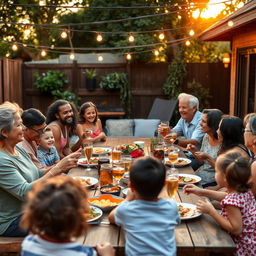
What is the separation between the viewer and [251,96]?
6684 millimetres

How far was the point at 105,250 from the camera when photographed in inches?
67.6

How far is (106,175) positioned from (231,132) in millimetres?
1084

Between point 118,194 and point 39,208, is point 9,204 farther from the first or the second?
point 39,208

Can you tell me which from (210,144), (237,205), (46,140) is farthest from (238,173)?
(46,140)

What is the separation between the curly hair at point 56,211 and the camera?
4.44 ft

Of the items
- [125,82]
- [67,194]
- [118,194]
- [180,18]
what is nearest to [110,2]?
[180,18]

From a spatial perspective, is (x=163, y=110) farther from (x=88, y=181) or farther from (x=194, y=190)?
(x=194, y=190)

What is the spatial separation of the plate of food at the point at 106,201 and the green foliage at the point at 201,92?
805 centimetres

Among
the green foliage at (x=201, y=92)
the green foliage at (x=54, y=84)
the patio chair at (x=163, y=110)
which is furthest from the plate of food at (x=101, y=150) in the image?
the green foliage at (x=201, y=92)

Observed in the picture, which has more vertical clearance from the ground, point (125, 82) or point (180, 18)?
point (180, 18)

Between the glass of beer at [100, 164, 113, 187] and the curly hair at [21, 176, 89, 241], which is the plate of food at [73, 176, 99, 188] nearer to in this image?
the glass of beer at [100, 164, 113, 187]

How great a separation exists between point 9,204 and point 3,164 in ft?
0.93

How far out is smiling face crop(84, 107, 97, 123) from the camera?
500cm

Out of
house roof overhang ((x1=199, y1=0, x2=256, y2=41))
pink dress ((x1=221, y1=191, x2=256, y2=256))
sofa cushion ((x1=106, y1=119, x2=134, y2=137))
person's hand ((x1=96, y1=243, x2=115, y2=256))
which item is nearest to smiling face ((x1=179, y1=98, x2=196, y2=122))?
house roof overhang ((x1=199, y1=0, x2=256, y2=41))
